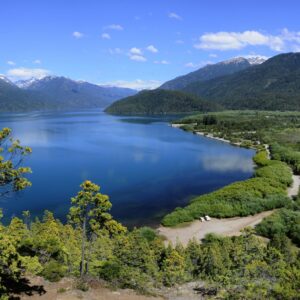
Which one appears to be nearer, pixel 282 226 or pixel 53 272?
pixel 53 272

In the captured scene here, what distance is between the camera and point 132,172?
105938 mm

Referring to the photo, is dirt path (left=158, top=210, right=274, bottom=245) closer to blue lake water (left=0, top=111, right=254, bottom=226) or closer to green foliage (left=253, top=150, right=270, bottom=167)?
blue lake water (left=0, top=111, right=254, bottom=226)

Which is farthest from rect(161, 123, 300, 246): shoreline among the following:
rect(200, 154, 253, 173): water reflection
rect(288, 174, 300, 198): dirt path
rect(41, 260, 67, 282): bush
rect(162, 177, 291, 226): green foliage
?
rect(200, 154, 253, 173): water reflection

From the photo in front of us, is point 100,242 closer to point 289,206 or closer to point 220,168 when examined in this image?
point 289,206

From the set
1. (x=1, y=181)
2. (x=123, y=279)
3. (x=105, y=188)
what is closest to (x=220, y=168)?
(x=105, y=188)

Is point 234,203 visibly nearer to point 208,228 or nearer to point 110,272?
point 208,228

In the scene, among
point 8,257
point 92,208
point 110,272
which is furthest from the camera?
point 92,208

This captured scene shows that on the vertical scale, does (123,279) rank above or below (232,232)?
above

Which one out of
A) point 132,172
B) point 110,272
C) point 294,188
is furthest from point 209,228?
point 132,172

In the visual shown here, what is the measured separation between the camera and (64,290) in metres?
28.9

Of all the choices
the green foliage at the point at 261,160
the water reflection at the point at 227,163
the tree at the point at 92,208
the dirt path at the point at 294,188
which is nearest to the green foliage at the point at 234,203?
the dirt path at the point at 294,188

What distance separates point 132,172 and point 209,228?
4631 centimetres

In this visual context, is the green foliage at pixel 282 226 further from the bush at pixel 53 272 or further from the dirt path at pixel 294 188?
the bush at pixel 53 272

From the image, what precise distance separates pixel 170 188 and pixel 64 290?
61.6 meters
